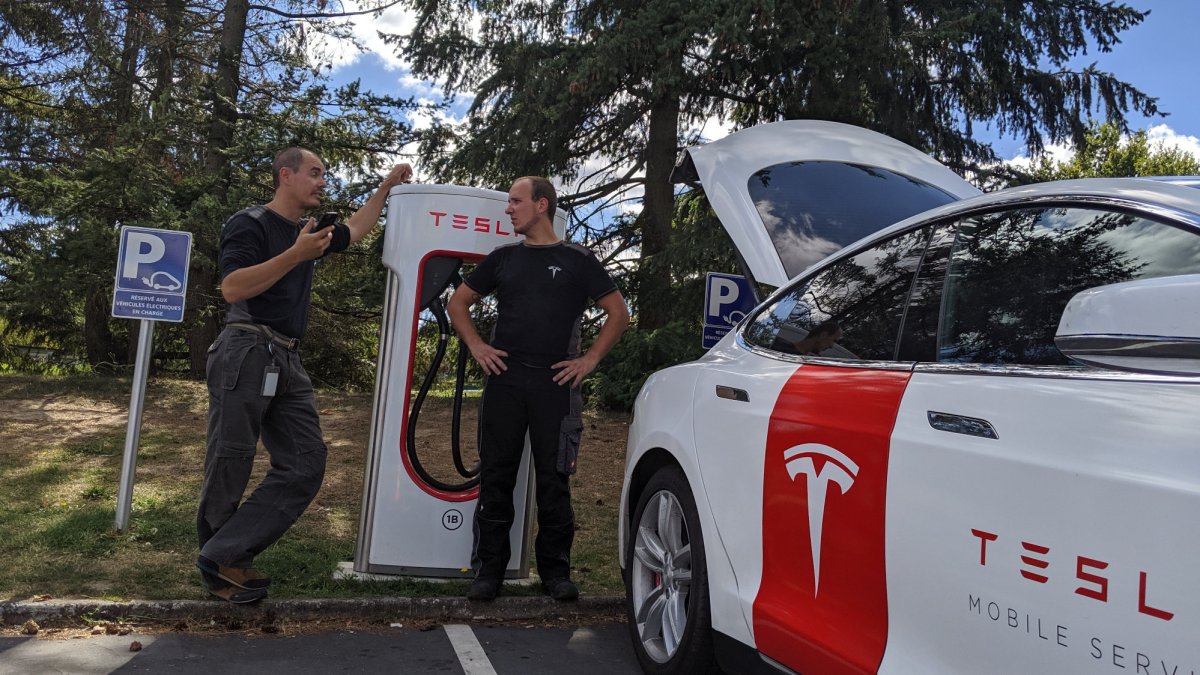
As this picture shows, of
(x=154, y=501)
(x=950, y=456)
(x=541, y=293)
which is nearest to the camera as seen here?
(x=950, y=456)

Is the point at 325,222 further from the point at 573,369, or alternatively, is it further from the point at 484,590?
the point at 484,590

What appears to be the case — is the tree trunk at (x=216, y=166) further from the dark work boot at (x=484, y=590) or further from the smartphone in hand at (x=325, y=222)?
the dark work boot at (x=484, y=590)

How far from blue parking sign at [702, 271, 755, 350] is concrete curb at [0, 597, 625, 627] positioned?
2593mm

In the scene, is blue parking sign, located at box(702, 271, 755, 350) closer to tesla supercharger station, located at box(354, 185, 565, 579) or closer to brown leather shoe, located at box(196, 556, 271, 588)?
tesla supercharger station, located at box(354, 185, 565, 579)

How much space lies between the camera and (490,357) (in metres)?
4.79

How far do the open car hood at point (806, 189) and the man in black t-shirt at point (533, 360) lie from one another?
75 centimetres

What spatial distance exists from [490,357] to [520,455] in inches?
20.0

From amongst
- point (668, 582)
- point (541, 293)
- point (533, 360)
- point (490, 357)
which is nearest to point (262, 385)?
point (490, 357)

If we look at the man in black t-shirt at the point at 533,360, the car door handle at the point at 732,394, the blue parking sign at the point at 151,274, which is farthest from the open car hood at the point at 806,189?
the blue parking sign at the point at 151,274

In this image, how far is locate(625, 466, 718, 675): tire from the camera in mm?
3592

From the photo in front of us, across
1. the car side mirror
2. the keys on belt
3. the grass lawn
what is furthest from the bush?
the car side mirror

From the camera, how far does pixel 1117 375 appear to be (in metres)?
2.13

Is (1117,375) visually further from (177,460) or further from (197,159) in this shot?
(197,159)

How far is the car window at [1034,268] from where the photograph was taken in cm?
227
